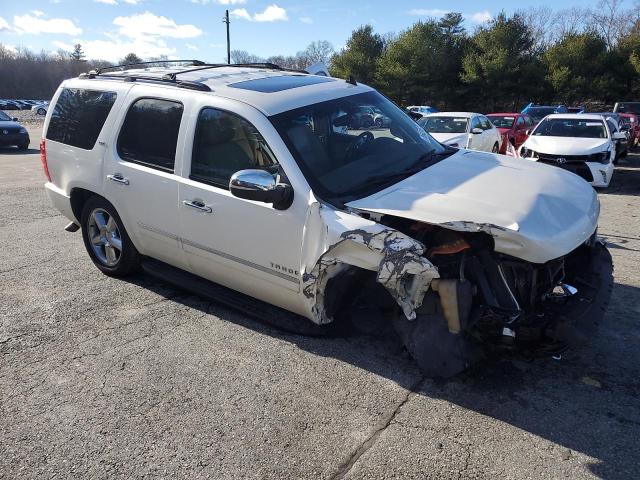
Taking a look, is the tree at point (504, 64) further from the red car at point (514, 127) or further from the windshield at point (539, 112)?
the red car at point (514, 127)

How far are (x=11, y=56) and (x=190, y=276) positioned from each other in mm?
120274

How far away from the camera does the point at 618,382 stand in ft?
10.5

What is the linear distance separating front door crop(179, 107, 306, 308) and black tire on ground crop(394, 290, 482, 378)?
2.77 feet

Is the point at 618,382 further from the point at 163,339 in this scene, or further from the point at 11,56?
the point at 11,56

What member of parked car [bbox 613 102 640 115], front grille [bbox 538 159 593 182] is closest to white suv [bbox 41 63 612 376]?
front grille [bbox 538 159 593 182]

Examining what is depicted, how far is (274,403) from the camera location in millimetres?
3121

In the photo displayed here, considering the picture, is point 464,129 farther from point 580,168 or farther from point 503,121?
point 503,121

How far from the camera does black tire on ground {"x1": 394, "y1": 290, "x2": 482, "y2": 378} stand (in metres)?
3.11

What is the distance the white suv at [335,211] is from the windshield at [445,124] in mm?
8357

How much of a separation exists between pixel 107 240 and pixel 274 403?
2.77 meters

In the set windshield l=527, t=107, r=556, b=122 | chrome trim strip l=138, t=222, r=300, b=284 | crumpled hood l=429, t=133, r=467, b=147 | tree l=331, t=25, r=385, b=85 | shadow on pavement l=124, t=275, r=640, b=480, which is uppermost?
tree l=331, t=25, r=385, b=85

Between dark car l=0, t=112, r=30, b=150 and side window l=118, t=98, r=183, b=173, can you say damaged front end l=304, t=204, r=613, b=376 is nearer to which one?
side window l=118, t=98, r=183, b=173

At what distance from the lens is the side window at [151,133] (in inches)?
159

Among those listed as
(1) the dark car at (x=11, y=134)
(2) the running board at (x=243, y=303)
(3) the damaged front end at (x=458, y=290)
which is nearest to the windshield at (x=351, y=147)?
(3) the damaged front end at (x=458, y=290)
